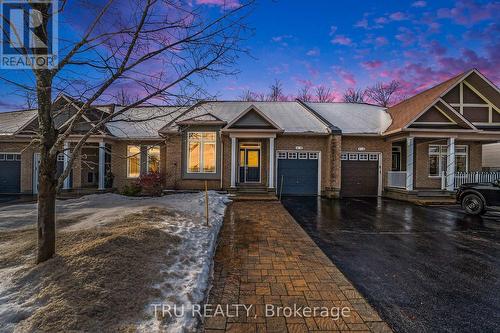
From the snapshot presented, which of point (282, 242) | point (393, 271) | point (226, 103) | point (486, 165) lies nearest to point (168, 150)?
point (226, 103)

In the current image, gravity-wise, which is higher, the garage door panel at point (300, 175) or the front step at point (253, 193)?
the garage door panel at point (300, 175)

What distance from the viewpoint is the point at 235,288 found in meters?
3.60

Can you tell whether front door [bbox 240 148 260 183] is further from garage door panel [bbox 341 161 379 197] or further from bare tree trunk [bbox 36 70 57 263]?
bare tree trunk [bbox 36 70 57 263]

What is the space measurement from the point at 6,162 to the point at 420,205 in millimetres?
24515

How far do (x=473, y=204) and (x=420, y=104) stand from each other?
7083mm

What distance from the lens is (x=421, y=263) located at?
15.8ft

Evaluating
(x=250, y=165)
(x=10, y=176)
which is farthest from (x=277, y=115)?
(x=10, y=176)

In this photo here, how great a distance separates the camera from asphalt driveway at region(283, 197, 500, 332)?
3.14 metres

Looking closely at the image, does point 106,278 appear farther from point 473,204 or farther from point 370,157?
point 370,157

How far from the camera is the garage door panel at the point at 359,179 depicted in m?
15.1

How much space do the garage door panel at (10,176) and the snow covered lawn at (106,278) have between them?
43.8 ft

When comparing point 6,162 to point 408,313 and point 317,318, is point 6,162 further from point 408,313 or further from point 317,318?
point 408,313

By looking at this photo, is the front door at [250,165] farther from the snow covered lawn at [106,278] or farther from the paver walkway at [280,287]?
the snow covered lawn at [106,278]

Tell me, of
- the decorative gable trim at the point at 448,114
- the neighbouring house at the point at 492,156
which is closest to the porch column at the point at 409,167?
the decorative gable trim at the point at 448,114
